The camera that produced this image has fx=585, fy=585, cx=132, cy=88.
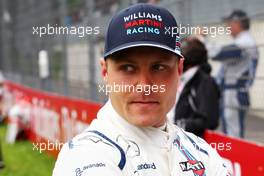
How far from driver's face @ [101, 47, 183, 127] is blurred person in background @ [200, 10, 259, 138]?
3262 millimetres

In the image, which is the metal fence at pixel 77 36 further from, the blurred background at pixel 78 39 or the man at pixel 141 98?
the man at pixel 141 98

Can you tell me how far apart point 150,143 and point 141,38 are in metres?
0.31

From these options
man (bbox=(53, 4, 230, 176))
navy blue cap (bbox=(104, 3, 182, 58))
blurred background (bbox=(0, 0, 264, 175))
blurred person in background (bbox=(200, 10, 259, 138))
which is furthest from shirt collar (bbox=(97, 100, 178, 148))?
blurred person in background (bbox=(200, 10, 259, 138))

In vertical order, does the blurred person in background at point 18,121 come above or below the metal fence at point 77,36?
below

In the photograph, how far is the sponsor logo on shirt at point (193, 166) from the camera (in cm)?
170

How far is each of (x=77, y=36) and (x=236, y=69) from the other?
3.44 meters

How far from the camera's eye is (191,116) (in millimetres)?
4207

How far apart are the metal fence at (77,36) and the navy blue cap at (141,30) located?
3121 millimetres

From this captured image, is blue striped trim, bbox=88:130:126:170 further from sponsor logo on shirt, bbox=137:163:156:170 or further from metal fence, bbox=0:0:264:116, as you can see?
metal fence, bbox=0:0:264:116

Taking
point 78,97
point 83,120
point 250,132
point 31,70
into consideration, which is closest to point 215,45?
point 250,132

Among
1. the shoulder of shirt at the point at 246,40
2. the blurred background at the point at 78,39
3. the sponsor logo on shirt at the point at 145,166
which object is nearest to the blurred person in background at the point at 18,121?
the blurred background at the point at 78,39

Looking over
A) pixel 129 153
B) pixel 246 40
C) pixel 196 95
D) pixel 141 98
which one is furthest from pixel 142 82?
pixel 246 40

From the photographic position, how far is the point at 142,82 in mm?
1677

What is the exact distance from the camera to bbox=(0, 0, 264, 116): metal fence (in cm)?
505
